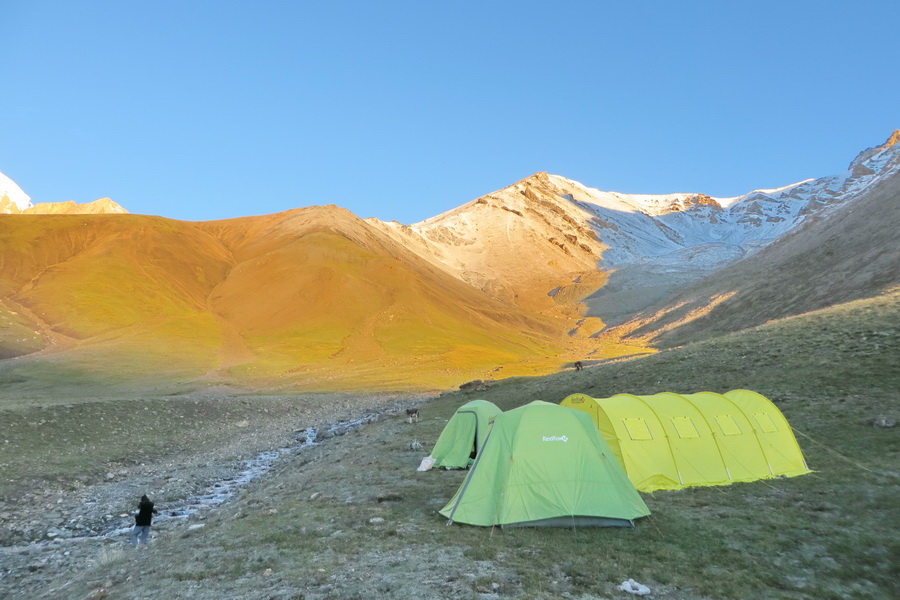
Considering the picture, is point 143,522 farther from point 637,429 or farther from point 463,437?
point 637,429

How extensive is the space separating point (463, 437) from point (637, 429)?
7.33m

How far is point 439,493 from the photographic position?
17.8m

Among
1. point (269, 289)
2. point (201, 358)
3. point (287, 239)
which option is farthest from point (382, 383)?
point (287, 239)

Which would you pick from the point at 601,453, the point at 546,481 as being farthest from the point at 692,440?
the point at 546,481

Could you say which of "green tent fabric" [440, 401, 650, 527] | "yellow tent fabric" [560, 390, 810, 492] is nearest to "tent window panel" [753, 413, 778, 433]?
"yellow tent fabric" [560, 390, 810, 492]

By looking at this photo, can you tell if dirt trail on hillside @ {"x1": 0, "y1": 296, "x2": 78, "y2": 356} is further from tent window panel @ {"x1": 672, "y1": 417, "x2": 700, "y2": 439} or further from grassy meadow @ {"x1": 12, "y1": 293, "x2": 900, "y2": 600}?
tent window panel @ {"x1": 672, "y1": 417, "x2": 700, "y2": 439}

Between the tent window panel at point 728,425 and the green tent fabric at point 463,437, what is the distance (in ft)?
26.0

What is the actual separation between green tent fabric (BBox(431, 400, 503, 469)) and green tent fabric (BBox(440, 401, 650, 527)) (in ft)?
22.4

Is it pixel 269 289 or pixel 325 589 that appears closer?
pixel 325 589

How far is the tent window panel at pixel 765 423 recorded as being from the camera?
62.3ft

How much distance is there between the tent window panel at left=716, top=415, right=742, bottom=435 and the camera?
18594 millimetres

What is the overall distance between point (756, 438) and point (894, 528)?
6608 millimetres

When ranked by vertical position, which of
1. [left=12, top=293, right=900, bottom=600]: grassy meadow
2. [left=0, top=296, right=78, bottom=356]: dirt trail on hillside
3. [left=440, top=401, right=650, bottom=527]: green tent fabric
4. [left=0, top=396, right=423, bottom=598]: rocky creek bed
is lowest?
[left=0, top=396, right=423, bottom=598]: rocky creek bed

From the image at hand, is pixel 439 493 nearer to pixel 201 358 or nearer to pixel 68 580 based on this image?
pixel 68 580
